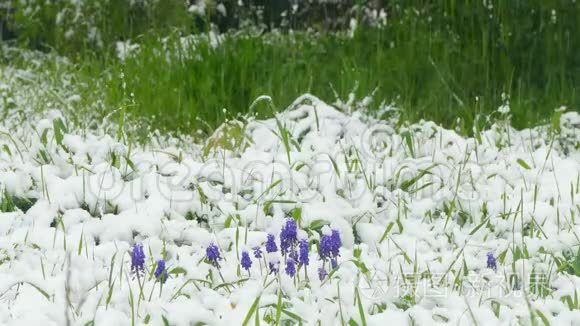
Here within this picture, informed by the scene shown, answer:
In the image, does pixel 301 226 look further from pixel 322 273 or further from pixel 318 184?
pixel 322 273

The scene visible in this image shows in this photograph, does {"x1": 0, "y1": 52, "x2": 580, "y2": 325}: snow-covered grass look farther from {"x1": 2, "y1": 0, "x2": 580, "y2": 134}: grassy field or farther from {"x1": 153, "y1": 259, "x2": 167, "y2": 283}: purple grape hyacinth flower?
{"x1": 2, "y1": 0, "x2": 580, "y2": 134}: grassy field

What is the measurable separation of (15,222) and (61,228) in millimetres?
177

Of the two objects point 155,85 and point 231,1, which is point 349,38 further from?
point 231,1

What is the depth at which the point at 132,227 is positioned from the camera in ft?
9.12

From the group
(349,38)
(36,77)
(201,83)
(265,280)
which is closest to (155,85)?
(201,83)

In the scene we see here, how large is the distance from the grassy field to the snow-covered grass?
0.50 metres

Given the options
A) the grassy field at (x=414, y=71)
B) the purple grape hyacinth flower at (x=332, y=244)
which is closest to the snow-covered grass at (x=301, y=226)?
the purple grape hyacinth flower at (x=332, y=244)

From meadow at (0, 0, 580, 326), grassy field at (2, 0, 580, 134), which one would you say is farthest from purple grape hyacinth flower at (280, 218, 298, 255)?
grassy field at (2, 0, 580, 134)

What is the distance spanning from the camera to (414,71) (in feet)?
16.2

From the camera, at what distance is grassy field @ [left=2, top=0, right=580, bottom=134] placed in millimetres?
4668

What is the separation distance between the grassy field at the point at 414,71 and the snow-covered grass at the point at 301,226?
1.63 ft

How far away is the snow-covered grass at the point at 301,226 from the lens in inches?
84.6

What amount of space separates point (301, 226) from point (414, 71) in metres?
2.30

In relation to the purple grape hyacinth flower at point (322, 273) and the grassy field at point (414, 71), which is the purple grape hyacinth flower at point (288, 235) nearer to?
the purple grape hyacinth flower at point (322, 273)
